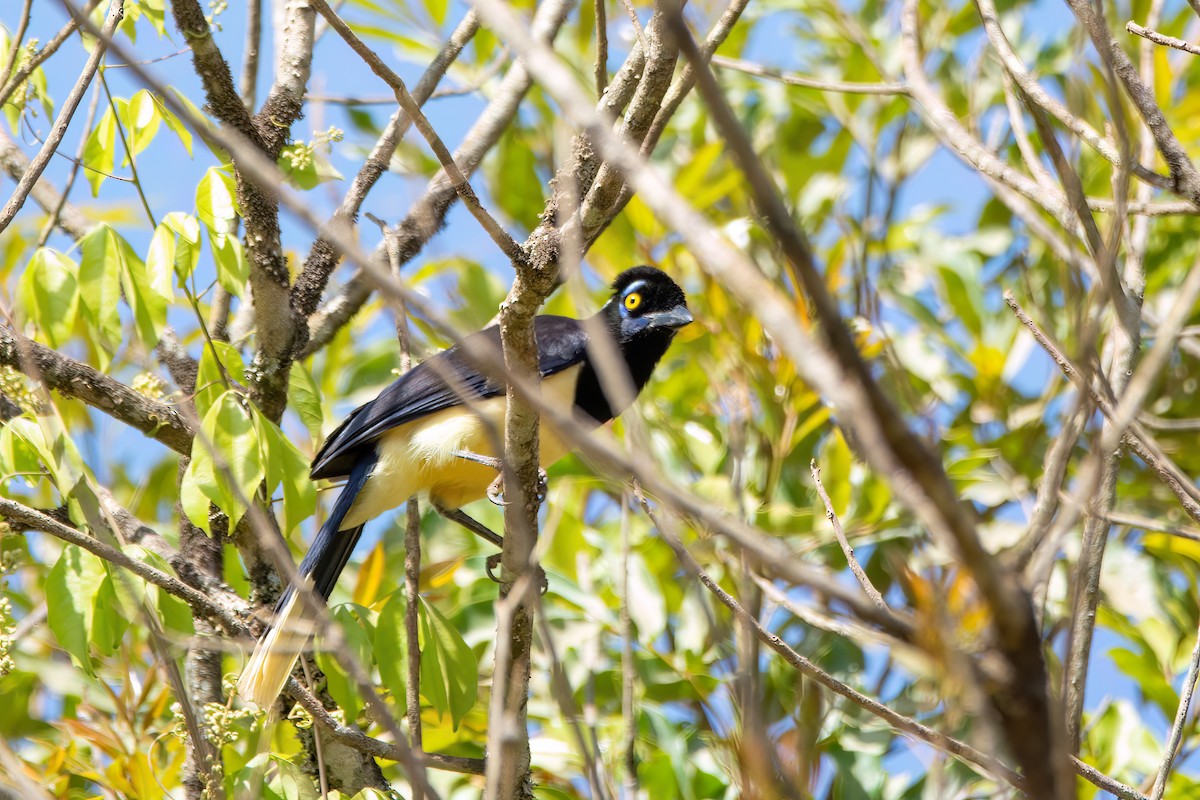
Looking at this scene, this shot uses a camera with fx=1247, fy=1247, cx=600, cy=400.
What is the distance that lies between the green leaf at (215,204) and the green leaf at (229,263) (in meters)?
0.03

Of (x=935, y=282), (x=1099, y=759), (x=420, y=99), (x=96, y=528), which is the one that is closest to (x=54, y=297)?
(x=96, y=528)

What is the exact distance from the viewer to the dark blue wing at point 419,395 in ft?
15.8

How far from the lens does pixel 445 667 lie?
3.40 m

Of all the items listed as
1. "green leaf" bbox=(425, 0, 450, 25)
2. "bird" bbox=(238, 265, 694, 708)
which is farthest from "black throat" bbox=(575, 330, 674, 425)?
"green leaf" bbox=(425, 0, 450, 25)

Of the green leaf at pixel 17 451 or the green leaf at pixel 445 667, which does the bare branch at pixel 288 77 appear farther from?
the green leaf at pixel 445 667

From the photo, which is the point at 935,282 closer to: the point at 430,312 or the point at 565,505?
the point at 565,505

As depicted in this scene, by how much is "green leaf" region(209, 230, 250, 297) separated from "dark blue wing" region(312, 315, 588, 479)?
4.26ft

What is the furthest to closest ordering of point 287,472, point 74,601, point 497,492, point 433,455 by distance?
1. point 433,455
2. point 497,492
3. point 287,472
4. point 74,601

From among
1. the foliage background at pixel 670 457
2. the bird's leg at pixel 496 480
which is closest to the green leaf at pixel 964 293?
the foliage background at pixel 670 457

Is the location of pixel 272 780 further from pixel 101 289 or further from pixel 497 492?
pixel 497 492

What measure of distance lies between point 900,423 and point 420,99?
3678mm

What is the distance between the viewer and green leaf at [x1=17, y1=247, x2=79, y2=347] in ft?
10.3

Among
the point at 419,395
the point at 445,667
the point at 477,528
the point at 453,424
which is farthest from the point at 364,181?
the point at 445,667

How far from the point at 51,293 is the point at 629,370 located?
2637 millimetres
